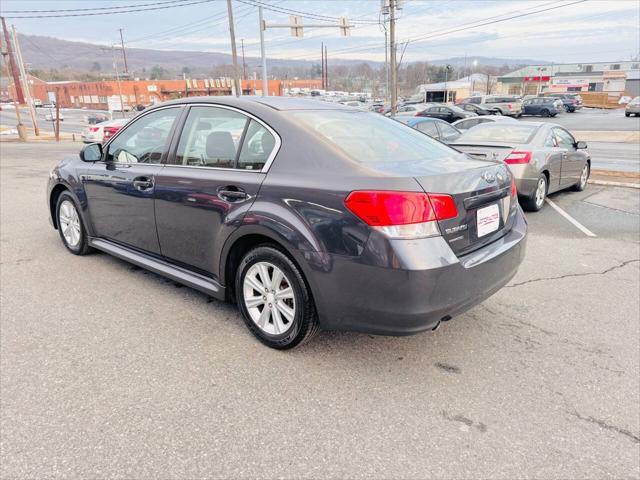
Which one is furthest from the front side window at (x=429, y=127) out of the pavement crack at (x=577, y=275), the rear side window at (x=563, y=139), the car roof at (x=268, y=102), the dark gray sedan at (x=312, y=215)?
the car roof at (x=268, y=102)

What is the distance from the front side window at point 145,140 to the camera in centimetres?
387

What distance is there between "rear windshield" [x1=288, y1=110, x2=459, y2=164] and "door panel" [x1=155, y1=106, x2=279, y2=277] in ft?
1.27

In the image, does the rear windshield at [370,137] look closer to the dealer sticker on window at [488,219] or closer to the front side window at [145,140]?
the dealer sticker on window at [488,219]

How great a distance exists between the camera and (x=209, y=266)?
3463 millimetres

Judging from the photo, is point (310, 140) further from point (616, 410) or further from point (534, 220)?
point (534, 220)

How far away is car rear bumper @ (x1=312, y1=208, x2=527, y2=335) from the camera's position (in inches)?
98.4

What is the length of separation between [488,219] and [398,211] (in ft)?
2.64

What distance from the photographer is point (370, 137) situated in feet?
→ 10.9

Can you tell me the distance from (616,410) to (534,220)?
4702 millimetres

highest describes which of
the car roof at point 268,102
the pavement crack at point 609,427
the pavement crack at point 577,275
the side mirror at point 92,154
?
the car roof at point 268,102

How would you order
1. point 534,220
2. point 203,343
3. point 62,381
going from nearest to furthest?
point 62,381
point 203,343
point 534,220

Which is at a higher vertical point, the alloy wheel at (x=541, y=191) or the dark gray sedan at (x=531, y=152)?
the dark gray sedan at (x=531, y=152)

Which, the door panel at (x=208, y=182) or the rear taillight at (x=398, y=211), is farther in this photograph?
the door panel at (x=208, y=182)

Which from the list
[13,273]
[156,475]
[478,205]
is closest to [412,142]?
[478,205]
